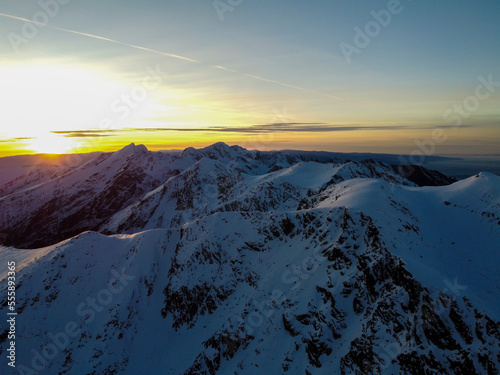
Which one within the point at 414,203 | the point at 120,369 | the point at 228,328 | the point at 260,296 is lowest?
the point at 120,369

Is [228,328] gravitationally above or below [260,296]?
below

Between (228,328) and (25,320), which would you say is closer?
(228,328)

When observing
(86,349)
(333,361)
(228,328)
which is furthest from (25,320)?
(333,361)

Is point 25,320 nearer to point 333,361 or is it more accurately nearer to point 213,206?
point 333,361

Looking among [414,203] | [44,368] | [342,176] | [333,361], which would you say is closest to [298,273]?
[333,361]

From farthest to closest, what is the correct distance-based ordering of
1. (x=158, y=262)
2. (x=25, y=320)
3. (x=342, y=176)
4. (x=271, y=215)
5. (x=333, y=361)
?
(x=342, y=176) < (x=158, y=262) < (x=271, y=215) < (x=25, y=320) < (x=333, y=361)

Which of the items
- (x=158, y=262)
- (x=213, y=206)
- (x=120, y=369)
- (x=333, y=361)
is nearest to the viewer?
(x=333, y=361)
